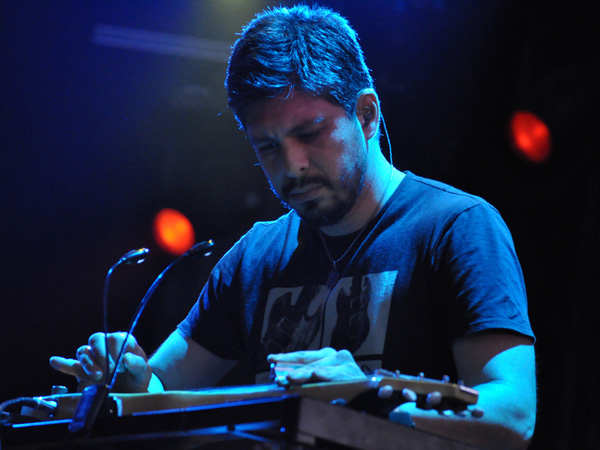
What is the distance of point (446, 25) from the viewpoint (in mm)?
3449

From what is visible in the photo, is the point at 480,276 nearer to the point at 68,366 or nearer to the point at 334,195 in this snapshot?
the point at 334,195

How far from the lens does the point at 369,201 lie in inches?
97.7

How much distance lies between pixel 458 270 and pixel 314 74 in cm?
88

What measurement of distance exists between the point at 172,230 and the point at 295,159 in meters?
1.89

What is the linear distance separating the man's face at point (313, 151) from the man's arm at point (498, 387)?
73 cm

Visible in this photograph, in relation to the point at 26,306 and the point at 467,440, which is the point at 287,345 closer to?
the point at 467,440

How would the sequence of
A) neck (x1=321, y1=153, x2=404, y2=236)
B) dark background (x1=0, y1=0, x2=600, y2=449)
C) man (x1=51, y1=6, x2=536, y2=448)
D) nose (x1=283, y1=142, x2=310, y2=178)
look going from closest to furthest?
1. man (x1=51, y1=6, x2=536, y2=448)
2. nose (x1=283, y1=142, x2=310, y2=178)
3. neck (x1=321, y1=153, x2=404, y2=236)
4. dark background (x1=0, y1=0, x2=600, y2=449)

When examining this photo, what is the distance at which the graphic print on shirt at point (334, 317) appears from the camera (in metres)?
2.16

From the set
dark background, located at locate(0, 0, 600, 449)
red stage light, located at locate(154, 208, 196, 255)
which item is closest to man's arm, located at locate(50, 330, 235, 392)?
dark background, located at locate(0, 0, 600, 449)

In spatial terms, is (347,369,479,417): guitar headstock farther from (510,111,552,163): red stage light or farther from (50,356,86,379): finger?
(510,111,552,163): red stage light

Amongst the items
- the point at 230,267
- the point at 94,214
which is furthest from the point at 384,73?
the point at 94,214

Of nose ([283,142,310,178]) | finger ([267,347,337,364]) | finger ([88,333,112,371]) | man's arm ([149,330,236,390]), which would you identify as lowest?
man's arm ([149,330,236,390])

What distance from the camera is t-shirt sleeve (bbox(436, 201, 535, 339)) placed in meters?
1.85

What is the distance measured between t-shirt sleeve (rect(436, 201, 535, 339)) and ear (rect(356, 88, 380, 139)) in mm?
553
